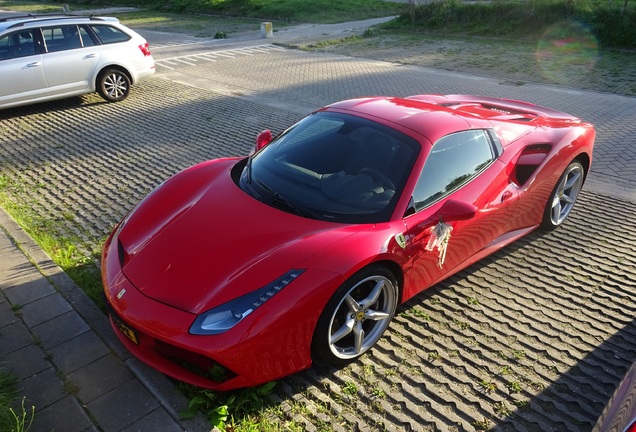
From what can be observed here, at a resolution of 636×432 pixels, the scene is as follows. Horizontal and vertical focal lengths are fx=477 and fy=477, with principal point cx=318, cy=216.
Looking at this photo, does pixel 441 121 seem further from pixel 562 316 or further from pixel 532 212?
pixel 562 316

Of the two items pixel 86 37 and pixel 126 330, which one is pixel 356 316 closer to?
pixel 126 330

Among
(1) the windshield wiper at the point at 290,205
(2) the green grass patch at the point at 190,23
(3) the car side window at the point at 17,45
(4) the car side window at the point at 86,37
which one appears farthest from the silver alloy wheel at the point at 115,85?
(2) the green grass patch at the point at 190,23

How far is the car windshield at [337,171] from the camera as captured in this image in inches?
129

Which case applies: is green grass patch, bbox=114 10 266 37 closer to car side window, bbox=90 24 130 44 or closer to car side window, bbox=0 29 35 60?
car side window, bbox=90 24 130 44

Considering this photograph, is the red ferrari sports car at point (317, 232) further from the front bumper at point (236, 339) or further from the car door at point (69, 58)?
the car door at point (69, 58)

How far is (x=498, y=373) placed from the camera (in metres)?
3.14

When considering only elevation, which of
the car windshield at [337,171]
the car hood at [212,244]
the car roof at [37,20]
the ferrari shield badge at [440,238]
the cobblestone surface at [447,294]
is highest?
the car roof at [37,20]

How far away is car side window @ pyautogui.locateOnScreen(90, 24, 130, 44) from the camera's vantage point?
30.3ft

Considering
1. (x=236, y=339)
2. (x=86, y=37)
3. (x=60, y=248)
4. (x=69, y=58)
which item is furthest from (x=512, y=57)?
(x=236, y=339)

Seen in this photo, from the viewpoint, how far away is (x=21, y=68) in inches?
326

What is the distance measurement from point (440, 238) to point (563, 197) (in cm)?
218

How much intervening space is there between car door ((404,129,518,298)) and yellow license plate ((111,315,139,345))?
6.00 ft

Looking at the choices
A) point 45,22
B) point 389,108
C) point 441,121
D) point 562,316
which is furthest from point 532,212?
point 45,22

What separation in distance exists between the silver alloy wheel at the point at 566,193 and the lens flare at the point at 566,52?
25.9 ft
